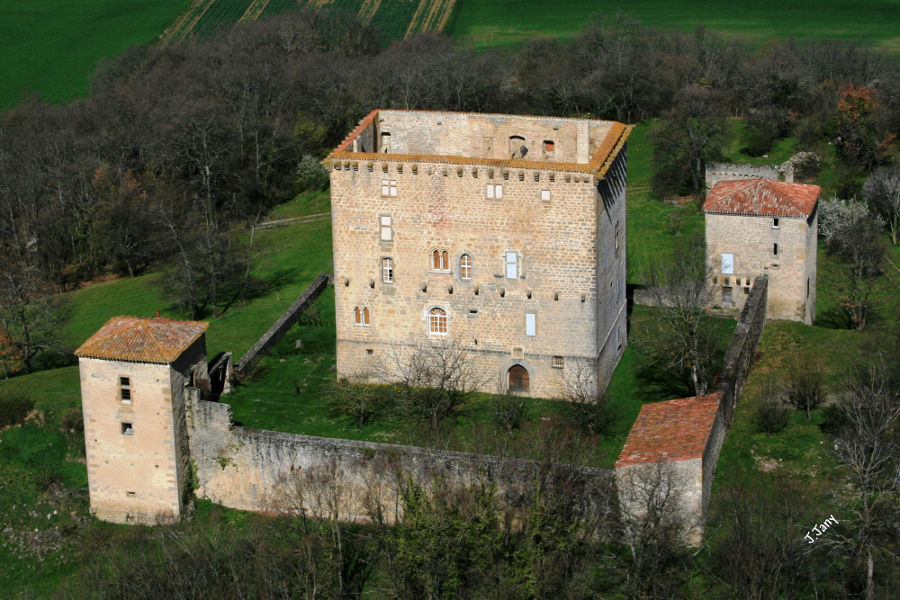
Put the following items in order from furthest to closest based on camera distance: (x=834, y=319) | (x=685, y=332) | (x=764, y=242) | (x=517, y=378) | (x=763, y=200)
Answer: (x=834, y=319)
(x=764, y=242)
(x=763, y=200)
(x=685, y=332)
(x=517, y=378)

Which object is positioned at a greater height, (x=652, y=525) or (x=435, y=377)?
(x=435, y=377)

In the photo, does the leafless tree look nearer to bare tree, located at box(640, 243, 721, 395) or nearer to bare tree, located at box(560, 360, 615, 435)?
bare tree, located at box(560, 360, 615, 435)

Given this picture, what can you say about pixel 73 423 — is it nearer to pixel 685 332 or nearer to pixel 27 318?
pixel 27 318

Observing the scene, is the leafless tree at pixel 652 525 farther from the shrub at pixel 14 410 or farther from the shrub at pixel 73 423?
the shrub at pixel 14 410

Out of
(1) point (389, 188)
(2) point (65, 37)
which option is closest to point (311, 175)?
(1) point (389, 188)

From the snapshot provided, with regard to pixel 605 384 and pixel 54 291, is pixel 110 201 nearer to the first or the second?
pixel 54 291

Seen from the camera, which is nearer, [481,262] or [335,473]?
[335,473]

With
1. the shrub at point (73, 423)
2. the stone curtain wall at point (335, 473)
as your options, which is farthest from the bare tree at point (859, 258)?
the shrub at point (73, 423)
